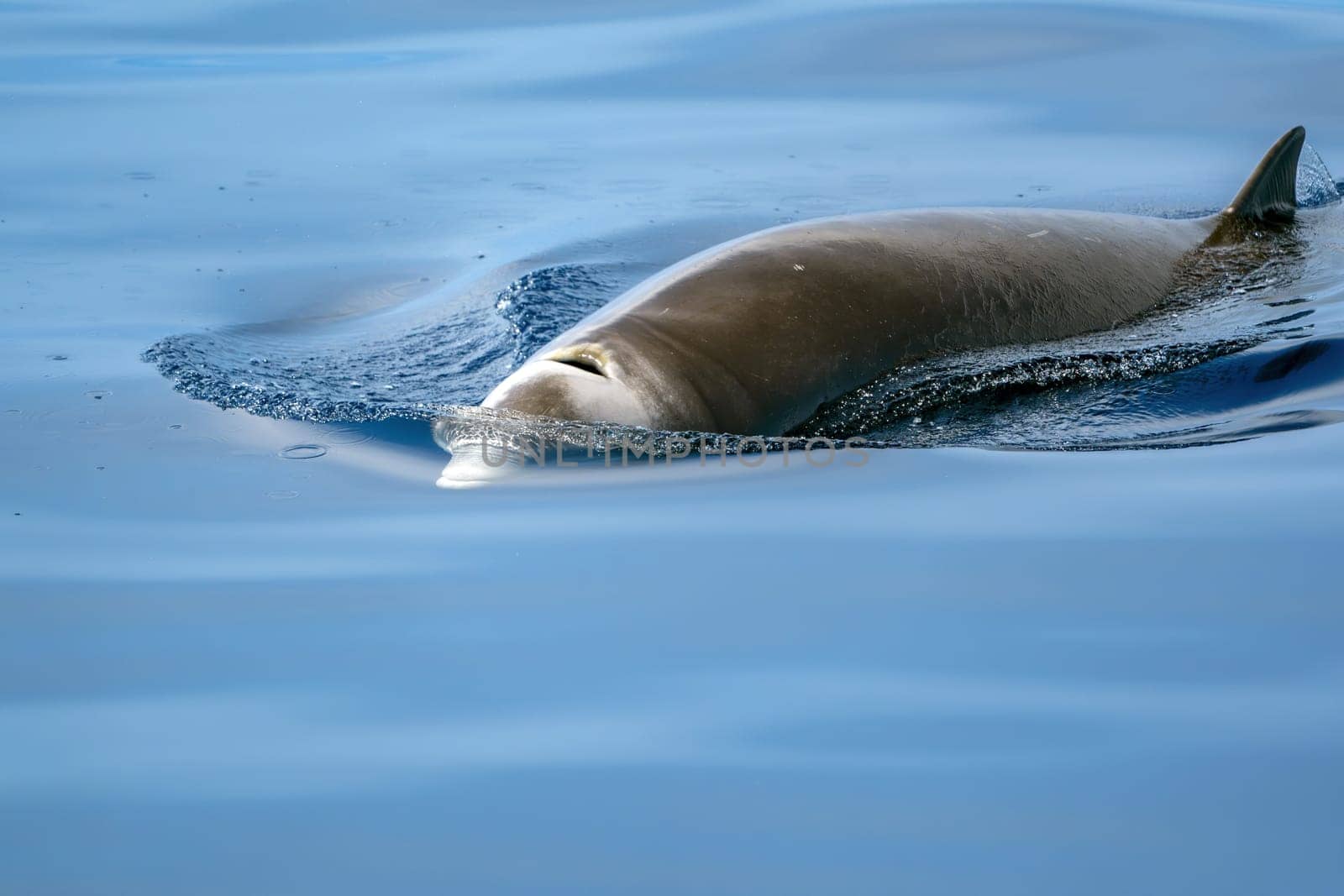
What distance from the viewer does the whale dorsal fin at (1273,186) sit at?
8.12m

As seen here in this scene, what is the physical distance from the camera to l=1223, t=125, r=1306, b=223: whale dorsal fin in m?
8.12

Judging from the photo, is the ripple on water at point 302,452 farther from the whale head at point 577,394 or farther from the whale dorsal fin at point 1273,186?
the whale dorsal fin at point 1273,186

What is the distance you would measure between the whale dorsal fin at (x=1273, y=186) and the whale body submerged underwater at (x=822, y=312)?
0.76 meters

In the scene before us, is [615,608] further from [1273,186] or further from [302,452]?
[1273,186]

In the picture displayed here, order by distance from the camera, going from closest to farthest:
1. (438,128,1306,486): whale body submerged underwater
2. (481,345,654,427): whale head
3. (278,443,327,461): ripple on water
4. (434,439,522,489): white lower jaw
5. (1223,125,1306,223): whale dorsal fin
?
1. (434,439,522,489): white lower jaw
2. (481,345,654,427): whale head
3. (278,443,327,461): ripple on water
4. (438,128,1306,486): whale body submerged underwater
5. (1223,125,1306,223): whale dorsal fin

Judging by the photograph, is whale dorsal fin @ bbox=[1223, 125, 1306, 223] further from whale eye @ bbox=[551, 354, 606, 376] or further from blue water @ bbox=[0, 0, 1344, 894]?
whale eye @ bbox=[551, 354, 606, 376]

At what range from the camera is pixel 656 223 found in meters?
9.97

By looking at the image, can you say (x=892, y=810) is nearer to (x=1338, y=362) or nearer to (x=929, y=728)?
(x=929, y=728)

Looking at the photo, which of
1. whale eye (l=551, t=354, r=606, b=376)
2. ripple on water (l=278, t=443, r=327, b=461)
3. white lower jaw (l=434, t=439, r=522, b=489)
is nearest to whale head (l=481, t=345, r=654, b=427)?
whale eye (l=551, t=354, r=606, b=376)

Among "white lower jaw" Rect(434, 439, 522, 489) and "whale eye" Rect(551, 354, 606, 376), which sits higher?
"whale eye" Rect(551, 354, 606, 376)

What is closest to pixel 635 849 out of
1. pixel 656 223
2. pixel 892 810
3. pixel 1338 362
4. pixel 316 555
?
pixel 892 810

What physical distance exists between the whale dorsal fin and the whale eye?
4.14 meters

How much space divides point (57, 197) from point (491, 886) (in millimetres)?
8420

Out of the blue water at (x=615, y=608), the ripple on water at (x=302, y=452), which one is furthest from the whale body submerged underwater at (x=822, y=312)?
the ripple on water at (x=302, y=452)
